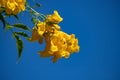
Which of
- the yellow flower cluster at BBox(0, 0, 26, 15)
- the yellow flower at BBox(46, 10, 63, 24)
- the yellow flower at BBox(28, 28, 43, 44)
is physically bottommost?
the yellow flower at BBox(28, 28, 43, 44)

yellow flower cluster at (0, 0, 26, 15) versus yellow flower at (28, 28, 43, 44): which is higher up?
yellow flower cluster at (0, 0, 26, 15)

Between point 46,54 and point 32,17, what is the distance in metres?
0.09

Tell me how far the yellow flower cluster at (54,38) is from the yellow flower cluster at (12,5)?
50mm

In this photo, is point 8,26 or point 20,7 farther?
point 8,26

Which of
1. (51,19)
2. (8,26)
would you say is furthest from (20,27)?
(51,19)

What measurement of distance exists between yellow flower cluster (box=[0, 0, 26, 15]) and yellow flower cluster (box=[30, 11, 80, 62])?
0.05 m

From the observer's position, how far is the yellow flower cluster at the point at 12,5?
380 mm

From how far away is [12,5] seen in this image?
38 cm

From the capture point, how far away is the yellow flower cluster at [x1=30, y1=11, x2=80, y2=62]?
16.2 inches

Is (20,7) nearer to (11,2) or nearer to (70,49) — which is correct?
(11,2)

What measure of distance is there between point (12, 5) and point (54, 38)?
0.10 m

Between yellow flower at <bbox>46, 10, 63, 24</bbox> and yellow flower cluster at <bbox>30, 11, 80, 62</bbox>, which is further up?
yellow flower at <bbox>46, 10, 63, 24</bbox>

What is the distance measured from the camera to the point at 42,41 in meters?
0.44

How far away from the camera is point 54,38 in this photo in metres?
0.43
